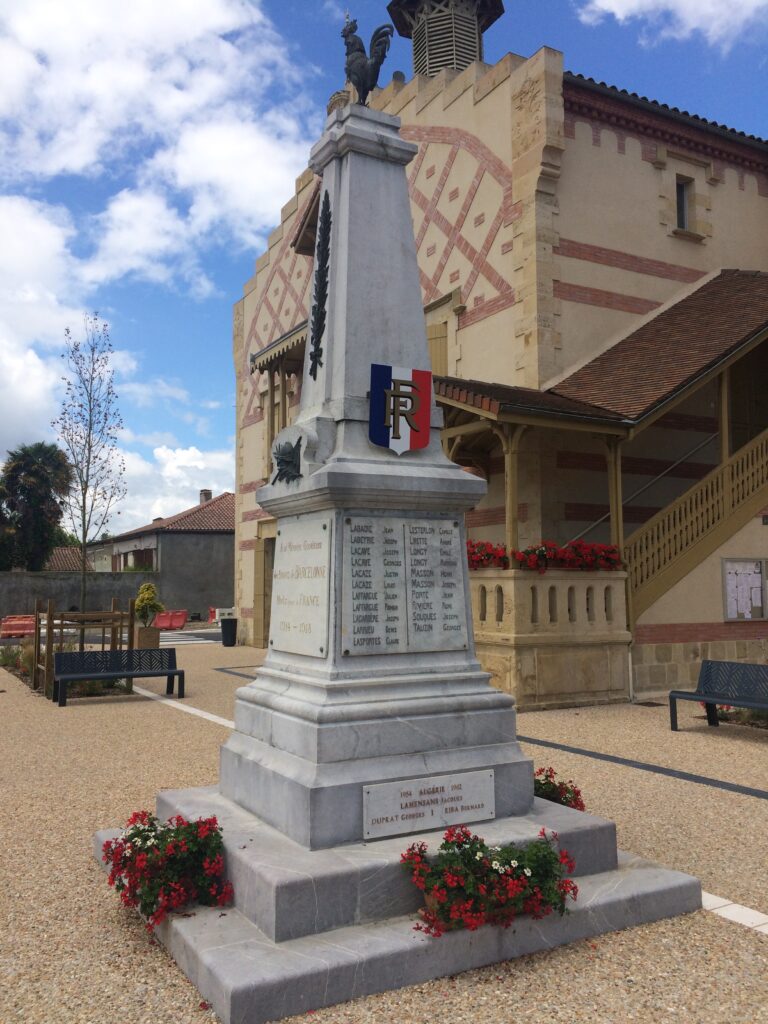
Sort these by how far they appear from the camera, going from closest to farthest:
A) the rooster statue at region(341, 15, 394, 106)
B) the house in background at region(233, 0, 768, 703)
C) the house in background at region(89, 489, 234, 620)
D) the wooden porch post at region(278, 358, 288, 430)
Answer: the rooster statue at region(341, 15, 394, 106)
the house in background at region(233, 0, 768, 703)
the wooden porch post at region(278, 358, 288, 430)
the house in background at region(89, 489, 234, 620)

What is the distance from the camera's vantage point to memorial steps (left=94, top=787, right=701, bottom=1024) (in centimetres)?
326

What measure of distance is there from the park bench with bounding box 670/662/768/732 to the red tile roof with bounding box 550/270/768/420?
3.57m

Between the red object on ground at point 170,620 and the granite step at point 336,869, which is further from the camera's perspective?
the red object on ground at point 170,620

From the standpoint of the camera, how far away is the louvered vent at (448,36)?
19.1 meters

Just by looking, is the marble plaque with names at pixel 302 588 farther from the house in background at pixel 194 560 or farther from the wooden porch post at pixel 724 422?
the house in background at pixel 194 560

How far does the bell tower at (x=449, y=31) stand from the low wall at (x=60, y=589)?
69.8ft

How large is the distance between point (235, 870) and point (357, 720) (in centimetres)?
90

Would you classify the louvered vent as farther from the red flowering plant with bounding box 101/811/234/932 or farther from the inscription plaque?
the red flowering plant with bounding box 101/811/234/932

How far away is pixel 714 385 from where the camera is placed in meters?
15.0

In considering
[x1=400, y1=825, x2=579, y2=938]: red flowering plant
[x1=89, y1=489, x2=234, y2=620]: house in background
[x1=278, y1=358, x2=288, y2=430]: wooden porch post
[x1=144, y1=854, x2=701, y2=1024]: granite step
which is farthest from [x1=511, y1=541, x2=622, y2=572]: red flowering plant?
[x1=89, y1=489, x2=234, y2=620]: house in background

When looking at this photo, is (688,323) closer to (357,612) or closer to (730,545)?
(730,545)

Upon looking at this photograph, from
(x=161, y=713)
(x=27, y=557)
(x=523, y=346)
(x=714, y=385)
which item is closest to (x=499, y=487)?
(x=523, y=346)

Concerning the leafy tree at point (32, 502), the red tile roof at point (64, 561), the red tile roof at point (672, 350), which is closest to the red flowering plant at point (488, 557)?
the red tile roof at point (672, 350)

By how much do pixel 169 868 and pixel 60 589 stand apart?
3155 centimetres
